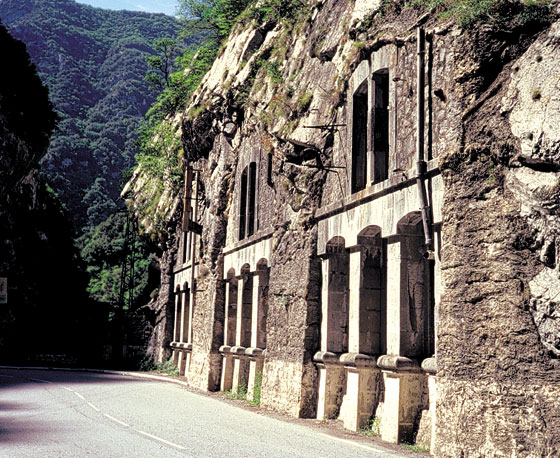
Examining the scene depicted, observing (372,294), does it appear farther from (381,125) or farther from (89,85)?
(89,85)

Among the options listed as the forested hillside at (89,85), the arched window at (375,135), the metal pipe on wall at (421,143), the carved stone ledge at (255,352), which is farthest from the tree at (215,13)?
the forested hillside at (89,85)

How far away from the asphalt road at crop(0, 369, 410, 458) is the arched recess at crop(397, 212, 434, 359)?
1719 mm

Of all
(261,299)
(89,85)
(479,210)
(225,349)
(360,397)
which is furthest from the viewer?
(89,85)

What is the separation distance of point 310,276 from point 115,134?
85.9 metres

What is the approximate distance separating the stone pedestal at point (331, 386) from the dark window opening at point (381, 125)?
11.5 feet

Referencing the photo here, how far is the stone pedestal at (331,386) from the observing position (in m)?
14.3

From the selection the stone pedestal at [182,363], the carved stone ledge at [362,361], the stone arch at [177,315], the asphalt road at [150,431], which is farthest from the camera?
the stone arch at [177,315]

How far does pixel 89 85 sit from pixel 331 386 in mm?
102397

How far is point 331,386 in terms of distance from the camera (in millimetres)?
14375

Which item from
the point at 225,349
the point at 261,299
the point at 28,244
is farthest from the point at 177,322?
the point at 261,299

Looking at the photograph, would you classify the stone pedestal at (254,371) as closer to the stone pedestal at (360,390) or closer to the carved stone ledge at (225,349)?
the carved stone ledge at (225,349)

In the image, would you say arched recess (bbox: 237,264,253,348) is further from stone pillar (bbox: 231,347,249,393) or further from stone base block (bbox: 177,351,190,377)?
stone base block (bbox: 177,351,190,377)

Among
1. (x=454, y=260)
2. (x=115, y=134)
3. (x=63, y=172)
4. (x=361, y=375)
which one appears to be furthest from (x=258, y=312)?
(x=115, y=134)

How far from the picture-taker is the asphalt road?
32.1ft
